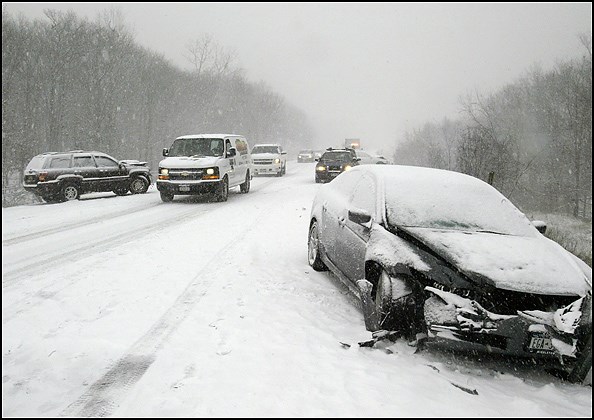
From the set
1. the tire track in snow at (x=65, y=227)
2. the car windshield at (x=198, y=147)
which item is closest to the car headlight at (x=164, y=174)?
the car windshield at (x=198, y=147)

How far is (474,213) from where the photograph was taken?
4.62 meters

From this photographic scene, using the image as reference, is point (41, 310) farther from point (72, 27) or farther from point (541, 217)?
point (72, 27)

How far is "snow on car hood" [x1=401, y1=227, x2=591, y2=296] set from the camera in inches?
136

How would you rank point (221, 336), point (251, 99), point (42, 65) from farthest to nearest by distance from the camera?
point (251, 99), point (42, 65), point (221, 336)

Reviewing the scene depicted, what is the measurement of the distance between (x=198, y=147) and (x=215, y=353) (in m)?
11.3

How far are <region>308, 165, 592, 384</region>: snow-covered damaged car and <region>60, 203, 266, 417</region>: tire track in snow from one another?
6.34ft

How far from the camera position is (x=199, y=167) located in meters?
12.9

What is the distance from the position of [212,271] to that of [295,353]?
8.92 feet

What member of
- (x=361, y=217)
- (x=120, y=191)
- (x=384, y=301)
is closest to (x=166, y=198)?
(x=120, y=191)

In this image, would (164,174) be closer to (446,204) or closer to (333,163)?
(333,163)

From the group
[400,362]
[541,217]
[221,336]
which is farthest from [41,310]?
[541,217]

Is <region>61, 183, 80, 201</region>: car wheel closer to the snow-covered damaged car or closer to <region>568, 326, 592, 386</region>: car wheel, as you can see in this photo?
the snow-covered damaged car

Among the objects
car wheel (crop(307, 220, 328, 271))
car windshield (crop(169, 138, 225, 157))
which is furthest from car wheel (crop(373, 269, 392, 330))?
car windshield (crop(169, 138, 225, 157))

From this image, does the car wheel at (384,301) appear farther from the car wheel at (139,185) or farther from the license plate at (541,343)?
the car wheel at (139,185)
